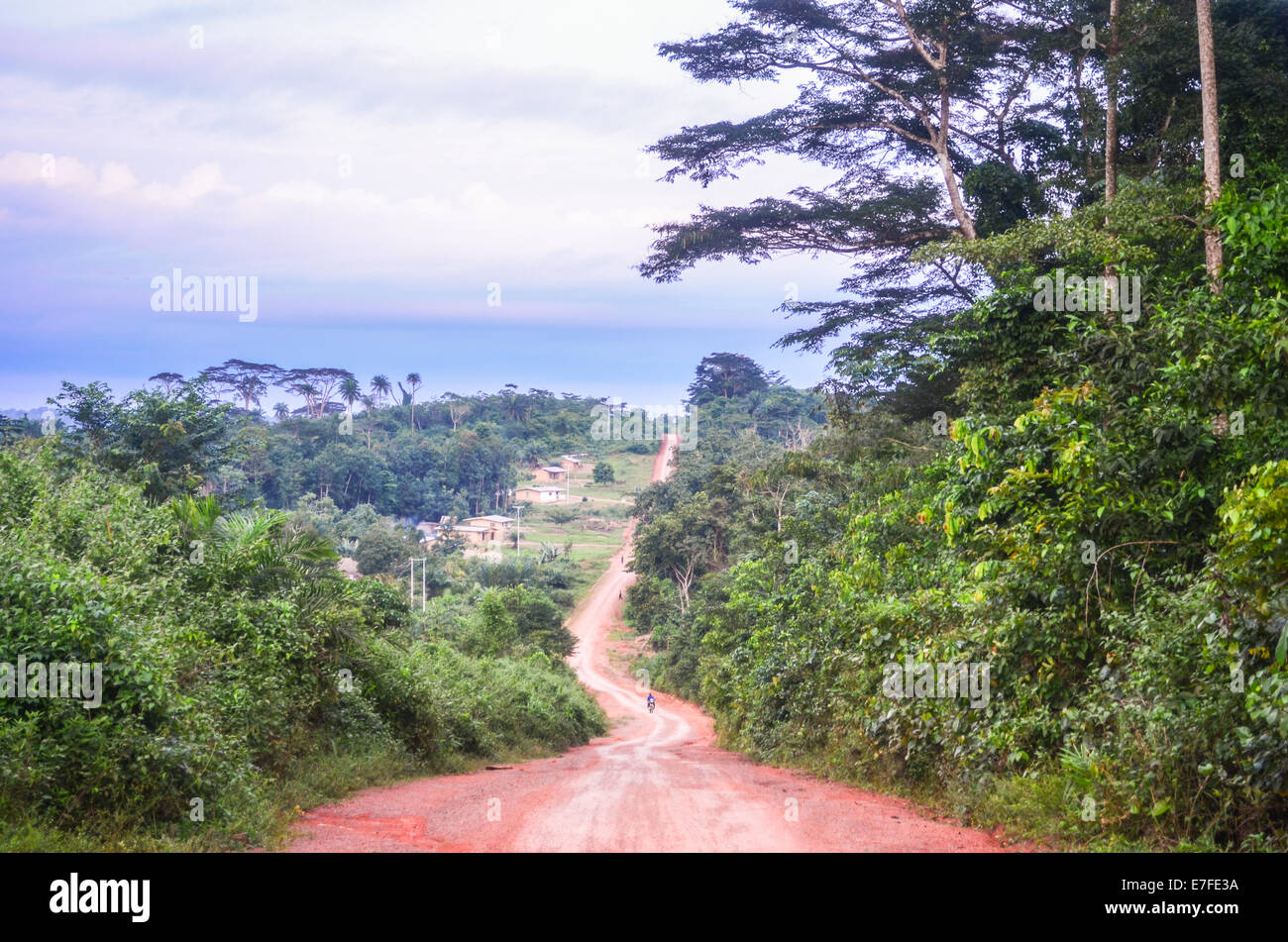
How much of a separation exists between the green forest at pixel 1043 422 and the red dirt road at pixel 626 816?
812 millimetres

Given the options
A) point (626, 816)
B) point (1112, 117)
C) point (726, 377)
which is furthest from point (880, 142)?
point (726, 377)

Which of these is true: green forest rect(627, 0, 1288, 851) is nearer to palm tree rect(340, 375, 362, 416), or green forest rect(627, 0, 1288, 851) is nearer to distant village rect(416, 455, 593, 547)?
distant village rect(416, 455, 593, 547)

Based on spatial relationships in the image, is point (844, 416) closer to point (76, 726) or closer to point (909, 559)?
point (909, 559)

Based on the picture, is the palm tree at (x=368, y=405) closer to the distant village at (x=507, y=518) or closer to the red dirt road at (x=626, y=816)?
the distant village at (x=507, y=518)

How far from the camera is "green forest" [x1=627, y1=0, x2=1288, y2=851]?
651 cm

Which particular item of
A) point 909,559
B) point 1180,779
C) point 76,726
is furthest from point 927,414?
point 76,726

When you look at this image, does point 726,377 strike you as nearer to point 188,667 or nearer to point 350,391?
point 350,391

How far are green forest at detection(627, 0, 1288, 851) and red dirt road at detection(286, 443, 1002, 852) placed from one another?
2.66 feet

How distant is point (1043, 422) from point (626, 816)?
522cm

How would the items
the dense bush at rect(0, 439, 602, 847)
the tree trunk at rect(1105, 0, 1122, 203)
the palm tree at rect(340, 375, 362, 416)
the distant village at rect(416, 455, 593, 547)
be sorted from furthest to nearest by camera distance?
the palm tree at rect(340, 375, 362, 416), the distant village at rect(416, 455, 593, 547), the tree trunk at rect(1105, 0, 1122, 203), the dense bush at rect(0, 439, 602, 847)

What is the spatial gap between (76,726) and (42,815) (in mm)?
614

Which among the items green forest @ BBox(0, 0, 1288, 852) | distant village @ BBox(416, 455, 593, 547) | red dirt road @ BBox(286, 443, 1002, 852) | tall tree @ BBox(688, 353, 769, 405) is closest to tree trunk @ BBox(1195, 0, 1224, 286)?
green forest @ BBox(0, 0, 1288, 852)

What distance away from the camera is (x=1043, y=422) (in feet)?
28.6

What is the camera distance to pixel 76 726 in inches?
256
